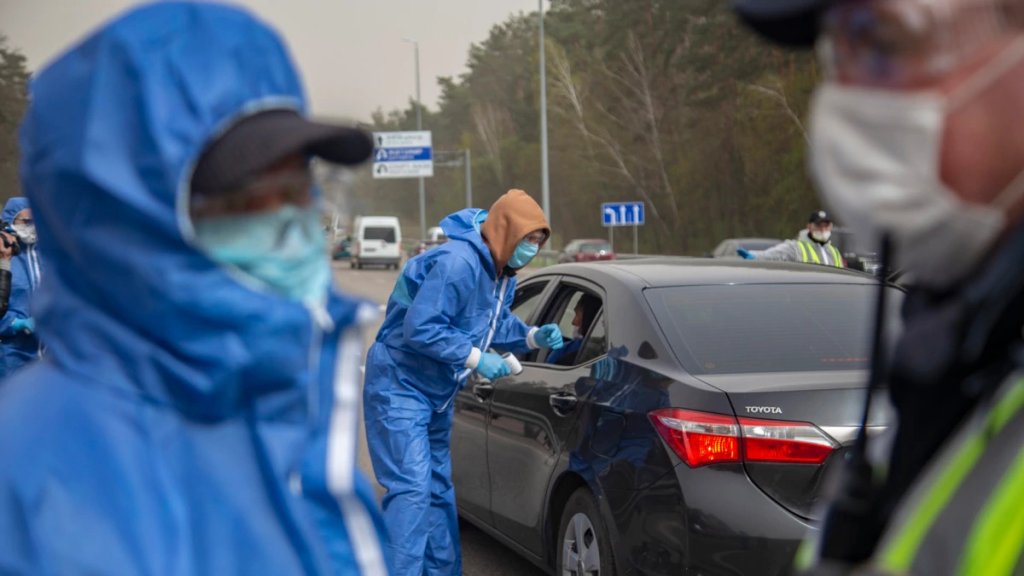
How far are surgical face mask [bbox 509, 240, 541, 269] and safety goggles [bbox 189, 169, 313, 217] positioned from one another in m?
3.23

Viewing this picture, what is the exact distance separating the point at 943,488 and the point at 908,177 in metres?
0.36

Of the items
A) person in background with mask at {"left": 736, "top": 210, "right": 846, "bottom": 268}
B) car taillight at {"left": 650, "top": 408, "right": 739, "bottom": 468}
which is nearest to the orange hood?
car taillight at {"left": 650, "top": 408, "right": 739, "bottom": 468}

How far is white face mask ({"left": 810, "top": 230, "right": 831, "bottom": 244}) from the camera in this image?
934cm

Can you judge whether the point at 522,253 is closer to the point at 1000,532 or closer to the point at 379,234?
the point at 1000,532

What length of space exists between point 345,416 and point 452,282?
9.41ft

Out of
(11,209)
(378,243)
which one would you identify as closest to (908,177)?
(11,209)

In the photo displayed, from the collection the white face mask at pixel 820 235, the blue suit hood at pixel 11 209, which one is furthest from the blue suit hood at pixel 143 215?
the white face mask at pixel 820 235

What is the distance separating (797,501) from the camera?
3.62 m

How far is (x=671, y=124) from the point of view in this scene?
4959cm

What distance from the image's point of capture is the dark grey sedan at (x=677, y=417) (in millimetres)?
3635

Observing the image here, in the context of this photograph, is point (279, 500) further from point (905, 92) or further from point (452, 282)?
point (452, 282)

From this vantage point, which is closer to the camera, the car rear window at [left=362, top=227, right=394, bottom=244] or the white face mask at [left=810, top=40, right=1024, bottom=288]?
the white face mask at [left=810, top=40, right=1024, bottom=288]

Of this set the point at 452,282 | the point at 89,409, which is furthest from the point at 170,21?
the point at 452,282

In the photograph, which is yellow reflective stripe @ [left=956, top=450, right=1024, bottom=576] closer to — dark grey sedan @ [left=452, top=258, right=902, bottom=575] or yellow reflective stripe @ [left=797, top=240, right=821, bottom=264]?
dark grey sedan @ [left=452, top=258, right=902, bottom=575]
